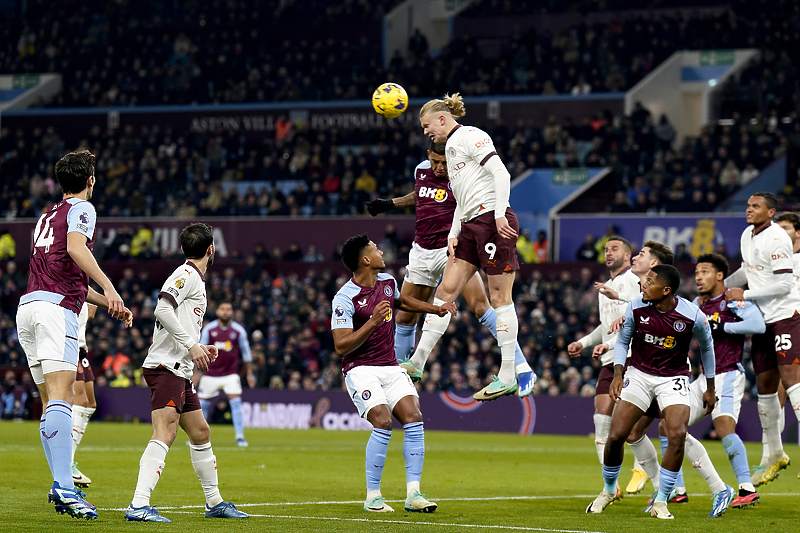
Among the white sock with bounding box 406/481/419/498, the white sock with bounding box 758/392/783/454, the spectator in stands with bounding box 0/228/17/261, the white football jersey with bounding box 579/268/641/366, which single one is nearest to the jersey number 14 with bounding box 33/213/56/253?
the white sock with bounding box 406/481/419/498

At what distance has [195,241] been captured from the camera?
9445mm

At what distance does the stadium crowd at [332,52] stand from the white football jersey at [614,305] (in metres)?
22.5

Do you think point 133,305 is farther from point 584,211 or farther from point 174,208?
point 584,211

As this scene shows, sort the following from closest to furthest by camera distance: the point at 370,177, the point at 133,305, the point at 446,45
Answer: the point at 133,305 → the point at 370,177 → the point at 446,45

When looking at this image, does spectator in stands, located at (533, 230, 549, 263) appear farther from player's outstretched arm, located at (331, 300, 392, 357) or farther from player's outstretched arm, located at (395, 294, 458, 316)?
Answer: player's outstretched arm, located at (331, 300, 392, 357)

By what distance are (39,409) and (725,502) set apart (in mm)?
22245

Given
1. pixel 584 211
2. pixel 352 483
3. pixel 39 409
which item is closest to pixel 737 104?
pixel 584 211

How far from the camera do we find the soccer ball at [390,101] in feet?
37.0

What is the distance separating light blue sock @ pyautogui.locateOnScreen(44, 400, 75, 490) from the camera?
8.59 meters

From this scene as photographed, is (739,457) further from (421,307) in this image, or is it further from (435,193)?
(435,193)

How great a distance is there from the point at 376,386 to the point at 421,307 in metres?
0.83

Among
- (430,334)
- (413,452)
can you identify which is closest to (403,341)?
(430,334)

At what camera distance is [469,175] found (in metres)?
10.8

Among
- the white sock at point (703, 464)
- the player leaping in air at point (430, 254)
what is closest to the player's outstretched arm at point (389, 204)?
the player leaping in air at point (430, 254)
